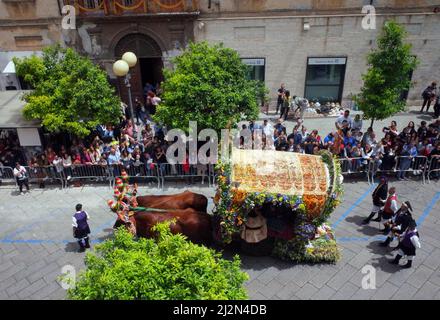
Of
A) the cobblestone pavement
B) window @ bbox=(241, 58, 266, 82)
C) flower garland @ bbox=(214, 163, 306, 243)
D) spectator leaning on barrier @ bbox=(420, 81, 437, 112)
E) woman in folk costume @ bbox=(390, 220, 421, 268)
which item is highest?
window @ bbox=(241, 58, 266, 82)

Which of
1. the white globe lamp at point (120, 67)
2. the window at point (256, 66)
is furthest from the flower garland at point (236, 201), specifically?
the window at point (256, 66)

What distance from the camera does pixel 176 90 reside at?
44.6 ft

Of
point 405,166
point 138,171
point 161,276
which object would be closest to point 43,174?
point 138,171

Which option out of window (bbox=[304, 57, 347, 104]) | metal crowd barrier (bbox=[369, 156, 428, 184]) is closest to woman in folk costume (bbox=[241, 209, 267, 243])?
metal crowd barrier (bbox=[369, 156, 428, 184])

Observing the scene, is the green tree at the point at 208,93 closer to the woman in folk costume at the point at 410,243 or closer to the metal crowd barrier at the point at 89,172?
the metal crowd barrier at the point at 89,172

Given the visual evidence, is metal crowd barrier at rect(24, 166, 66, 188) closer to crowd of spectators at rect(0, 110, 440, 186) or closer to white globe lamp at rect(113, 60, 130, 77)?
crowd of spectators at rect(0, 110, 440, 186)

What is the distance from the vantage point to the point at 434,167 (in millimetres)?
14219

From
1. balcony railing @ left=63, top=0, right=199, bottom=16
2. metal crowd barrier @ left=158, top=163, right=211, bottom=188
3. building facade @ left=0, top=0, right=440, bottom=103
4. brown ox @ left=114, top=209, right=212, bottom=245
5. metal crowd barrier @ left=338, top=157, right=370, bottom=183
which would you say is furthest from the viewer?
building facade @ left=0, top=0, right=440, bottom=103

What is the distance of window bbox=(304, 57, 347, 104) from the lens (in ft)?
64.6

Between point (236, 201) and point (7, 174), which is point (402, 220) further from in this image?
point (7, 174)

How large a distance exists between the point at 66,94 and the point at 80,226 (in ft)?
19.4

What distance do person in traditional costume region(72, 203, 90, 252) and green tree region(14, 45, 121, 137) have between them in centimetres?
448

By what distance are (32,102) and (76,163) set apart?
267 cm

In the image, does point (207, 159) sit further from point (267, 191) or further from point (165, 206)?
point (267, 191)
